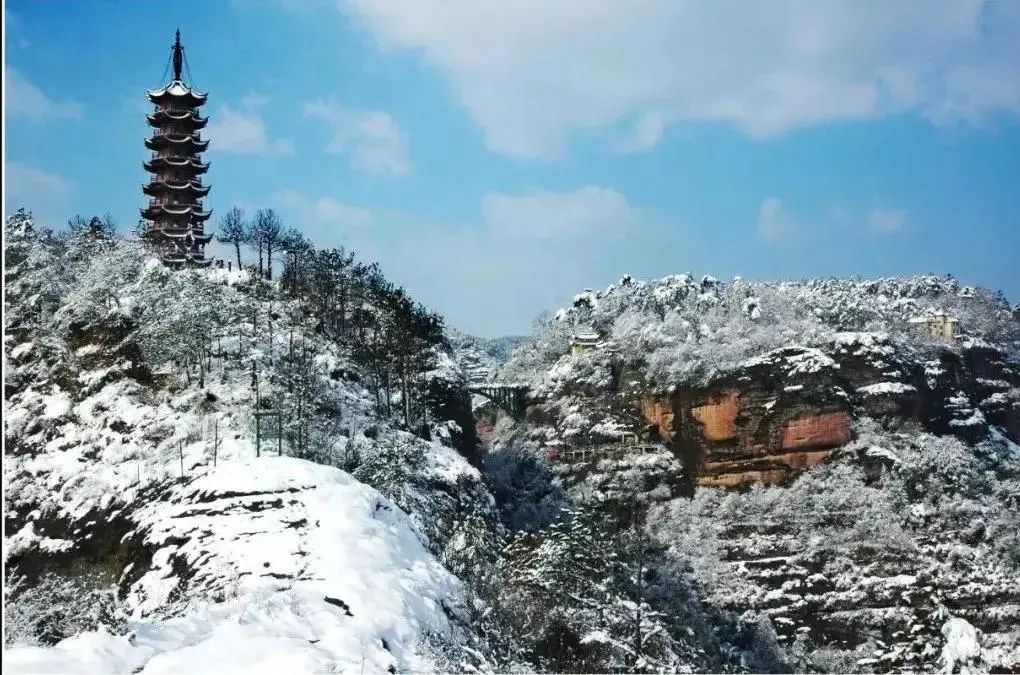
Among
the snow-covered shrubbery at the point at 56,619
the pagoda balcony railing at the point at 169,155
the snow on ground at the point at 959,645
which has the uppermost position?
the pagoda balcony railing at the point at 169,155

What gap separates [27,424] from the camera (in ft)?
91.5

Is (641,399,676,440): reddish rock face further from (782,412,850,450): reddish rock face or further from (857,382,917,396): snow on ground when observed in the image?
(857,382,917,396): snow on ground

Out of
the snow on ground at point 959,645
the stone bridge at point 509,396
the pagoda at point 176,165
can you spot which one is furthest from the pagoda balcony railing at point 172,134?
the snow on ground at point 959,645

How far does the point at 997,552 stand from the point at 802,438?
901 cm

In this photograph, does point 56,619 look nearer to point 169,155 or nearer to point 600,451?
point 169,155

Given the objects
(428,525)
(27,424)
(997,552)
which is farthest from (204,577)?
(997,552)

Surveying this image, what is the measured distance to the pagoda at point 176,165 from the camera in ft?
126

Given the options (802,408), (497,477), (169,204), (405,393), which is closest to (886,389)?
(802,408)

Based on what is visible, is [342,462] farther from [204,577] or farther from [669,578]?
[669,578]

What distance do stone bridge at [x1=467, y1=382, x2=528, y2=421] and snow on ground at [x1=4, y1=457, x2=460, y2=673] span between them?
2763cm

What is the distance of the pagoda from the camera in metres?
38.5

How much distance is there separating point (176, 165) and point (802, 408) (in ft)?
96.4

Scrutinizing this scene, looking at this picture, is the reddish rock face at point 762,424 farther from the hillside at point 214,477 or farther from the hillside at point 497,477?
the hillside at point 214,477

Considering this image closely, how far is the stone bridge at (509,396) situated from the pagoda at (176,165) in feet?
52.8
